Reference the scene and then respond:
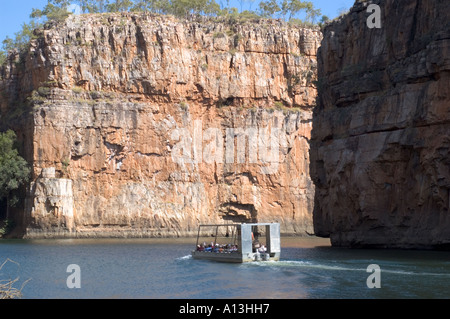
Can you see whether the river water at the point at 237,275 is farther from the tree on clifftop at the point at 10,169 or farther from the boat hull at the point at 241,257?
the tree on clifftop at the point at 10,169

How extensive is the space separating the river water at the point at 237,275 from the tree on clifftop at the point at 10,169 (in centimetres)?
2782

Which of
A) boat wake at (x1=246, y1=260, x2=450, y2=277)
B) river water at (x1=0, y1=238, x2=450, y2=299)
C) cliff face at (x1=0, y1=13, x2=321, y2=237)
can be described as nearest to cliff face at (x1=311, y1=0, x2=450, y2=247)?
river water at (x1=0, y1=238, x2=450, y2=299)

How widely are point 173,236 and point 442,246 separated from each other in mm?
46455

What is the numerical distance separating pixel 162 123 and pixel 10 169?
2072cm

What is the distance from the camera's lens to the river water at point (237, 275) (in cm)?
3791

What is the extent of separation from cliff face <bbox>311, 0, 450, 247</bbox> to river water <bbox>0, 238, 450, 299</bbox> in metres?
2.81

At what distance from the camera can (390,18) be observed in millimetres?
62000

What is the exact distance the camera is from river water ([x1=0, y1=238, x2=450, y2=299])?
37.9 meters

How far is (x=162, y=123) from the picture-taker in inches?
3905

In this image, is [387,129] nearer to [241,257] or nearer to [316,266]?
[316,266]

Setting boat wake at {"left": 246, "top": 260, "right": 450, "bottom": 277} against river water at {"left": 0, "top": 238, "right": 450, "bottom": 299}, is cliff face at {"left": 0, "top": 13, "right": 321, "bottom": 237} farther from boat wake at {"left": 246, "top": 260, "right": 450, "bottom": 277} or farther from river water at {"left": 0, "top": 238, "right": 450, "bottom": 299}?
boat wake at {"left": 246, "top": 260, "right": 450, "bottom": 277}

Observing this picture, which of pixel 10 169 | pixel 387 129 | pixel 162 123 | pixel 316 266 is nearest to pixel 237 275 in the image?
pixel 316 266

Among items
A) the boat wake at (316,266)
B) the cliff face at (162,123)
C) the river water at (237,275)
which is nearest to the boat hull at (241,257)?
the boat wake at (316,266)

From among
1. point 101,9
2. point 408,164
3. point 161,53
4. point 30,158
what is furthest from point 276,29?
point 408,164
